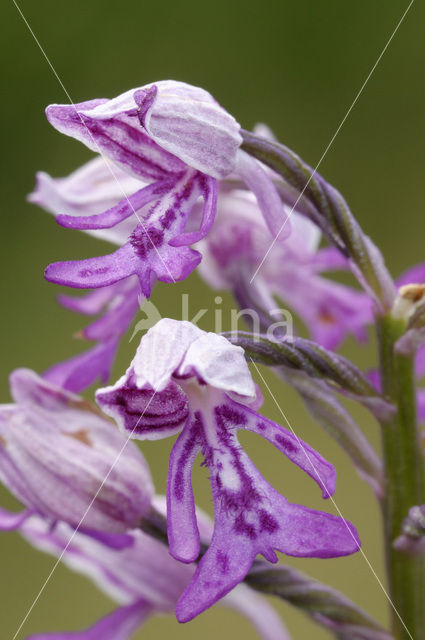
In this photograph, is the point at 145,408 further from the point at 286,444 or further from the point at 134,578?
the point at 134,578

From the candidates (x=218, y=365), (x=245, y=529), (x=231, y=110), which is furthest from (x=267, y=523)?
(x=231, y=110)

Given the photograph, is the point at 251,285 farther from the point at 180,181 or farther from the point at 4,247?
the point at 4,247

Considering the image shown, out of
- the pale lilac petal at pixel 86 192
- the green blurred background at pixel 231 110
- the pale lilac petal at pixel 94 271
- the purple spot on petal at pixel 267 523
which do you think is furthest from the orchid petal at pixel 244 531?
the green blurred background at pixel 231 110

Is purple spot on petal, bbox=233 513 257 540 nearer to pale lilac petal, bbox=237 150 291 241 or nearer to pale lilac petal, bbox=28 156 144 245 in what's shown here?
pale lilac petal, bbox=237 150 291 241

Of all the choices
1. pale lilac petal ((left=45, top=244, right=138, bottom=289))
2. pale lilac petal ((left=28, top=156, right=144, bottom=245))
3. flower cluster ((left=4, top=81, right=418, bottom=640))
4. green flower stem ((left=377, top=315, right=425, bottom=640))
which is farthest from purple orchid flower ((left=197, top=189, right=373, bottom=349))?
pale lilac petal ((left=45, top=244, right=138, bottom=289))

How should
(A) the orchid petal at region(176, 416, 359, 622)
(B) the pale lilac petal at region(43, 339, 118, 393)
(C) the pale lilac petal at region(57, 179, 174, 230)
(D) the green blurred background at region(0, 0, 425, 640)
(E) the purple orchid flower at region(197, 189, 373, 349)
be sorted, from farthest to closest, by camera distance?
(D) the green blurred background at region(0, 0, 425, 640) < (E) the purple orchid flower at region(197, 189, 373, 349) < (B) the pale lilac petal at region(43, 339, 118, 393) < (C) the pale lilac petal at region(57, 179, 174, 230) < (A) the orchid petal at region(176, 416, 359, 622)

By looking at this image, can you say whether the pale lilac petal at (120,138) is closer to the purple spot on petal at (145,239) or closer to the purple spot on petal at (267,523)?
the purple spot on petal at (145,239)

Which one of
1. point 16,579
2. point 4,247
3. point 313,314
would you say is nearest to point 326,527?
point 313,314

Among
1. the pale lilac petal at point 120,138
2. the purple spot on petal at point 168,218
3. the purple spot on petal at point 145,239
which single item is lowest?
the purple spot on petal at point 145,239
